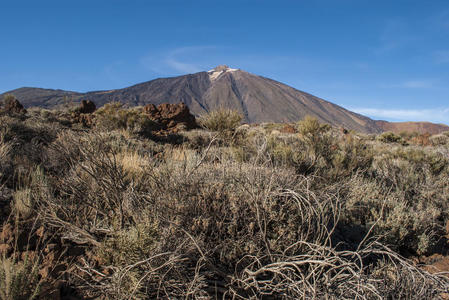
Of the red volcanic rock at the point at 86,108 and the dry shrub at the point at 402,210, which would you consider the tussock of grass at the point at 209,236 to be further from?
the red volcanic rock at the point at 86,108

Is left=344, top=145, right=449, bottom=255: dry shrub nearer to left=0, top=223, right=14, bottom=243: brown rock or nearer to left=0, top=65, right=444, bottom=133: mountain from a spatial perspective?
left=0, top=223, right=14, bottom=243: brown rock

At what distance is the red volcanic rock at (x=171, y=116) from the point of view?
1337 cm

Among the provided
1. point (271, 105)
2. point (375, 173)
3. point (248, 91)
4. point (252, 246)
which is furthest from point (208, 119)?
point (248, 91)

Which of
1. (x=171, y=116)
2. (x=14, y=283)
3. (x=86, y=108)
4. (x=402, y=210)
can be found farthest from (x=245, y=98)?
(x=14, y=283)

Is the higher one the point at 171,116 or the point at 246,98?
the point at 246,98

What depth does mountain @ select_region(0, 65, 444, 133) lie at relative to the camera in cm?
15300

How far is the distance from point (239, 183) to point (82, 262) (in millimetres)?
1561

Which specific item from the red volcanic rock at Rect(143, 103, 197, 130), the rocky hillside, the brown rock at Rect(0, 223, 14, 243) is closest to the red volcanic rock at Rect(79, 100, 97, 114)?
the red volcanic rock at Rect(143, 103, 197, 130)

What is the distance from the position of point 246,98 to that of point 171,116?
17082 centimetres

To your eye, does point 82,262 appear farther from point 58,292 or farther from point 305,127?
point 305,127

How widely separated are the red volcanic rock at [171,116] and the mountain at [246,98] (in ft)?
441

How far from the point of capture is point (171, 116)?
13.8 m

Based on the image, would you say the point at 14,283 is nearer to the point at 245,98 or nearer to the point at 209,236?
the point at 209,236

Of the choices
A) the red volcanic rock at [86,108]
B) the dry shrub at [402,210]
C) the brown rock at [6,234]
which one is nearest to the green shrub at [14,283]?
the brown rock at [6,234]
